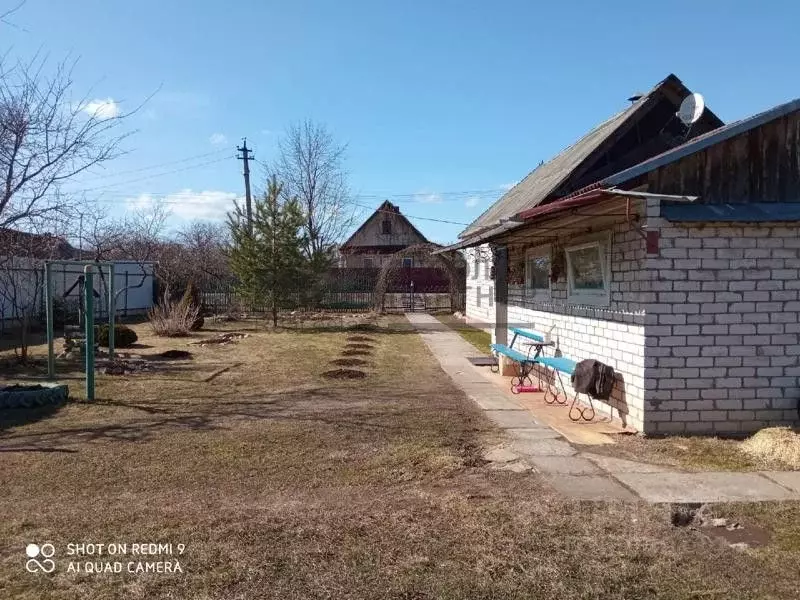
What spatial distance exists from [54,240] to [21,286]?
7414 millimetres

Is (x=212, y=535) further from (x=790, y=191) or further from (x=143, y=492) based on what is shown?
(x=790, y=191)

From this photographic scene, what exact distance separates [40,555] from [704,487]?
4.93m

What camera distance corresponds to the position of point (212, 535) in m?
4.07

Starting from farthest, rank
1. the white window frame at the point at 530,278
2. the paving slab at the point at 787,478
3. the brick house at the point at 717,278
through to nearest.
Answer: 1. the white window frame at the point at 530,278
2. the brick house at the point at 717,278
3. the paving slab at the point at 787,478

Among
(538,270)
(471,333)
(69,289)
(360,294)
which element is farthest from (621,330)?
(360,294)

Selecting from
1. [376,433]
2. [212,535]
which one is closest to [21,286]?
[376,433]

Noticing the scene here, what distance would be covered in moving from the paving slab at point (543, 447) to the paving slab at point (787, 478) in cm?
173

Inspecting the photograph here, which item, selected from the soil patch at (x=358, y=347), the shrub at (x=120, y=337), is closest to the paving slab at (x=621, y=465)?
the soil patch at (x=358, y=347)

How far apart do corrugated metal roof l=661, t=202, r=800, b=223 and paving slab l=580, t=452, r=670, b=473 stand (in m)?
2.62

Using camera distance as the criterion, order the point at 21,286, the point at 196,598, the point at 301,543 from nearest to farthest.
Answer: the point at 196,598 < the point at 301,543 < the point at 21,286

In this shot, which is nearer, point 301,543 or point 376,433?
point 301,543

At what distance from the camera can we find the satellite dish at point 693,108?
7.74 metres

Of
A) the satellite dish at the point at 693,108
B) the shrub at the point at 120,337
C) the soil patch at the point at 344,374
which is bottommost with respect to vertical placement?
the soil patch at the point at 344,374

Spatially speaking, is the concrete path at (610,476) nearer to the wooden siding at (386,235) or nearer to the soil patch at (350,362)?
the soil patch at (350,362)
